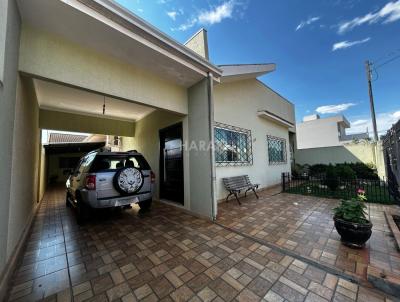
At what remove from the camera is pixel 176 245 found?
2668 mm

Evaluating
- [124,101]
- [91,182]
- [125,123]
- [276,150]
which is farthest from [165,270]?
[276,150]

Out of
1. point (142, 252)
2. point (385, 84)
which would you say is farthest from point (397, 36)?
point (142, 252)

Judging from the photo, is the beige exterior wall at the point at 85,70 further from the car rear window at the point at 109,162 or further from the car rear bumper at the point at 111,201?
the car rear bumper at the point at 111,201

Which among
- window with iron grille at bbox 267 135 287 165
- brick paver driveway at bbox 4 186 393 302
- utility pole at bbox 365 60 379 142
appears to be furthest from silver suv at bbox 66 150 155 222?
utility pole at bbox 365 60 379 142

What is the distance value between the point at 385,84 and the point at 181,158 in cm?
1570

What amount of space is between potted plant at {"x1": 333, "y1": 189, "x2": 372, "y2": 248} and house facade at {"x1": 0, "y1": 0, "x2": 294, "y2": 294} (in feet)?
7.64

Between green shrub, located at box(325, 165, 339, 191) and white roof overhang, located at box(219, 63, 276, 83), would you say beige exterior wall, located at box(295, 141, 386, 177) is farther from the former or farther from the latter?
white roof overhang, located at box(219, 63, 276, 83)

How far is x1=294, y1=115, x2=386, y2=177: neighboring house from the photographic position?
406 inches

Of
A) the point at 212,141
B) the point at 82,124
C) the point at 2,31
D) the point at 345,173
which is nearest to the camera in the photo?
the point at 2,31

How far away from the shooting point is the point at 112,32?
2.55m

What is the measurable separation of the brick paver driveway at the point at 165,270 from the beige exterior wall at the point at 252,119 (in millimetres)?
2829

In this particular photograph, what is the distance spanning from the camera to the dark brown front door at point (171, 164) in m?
4.96

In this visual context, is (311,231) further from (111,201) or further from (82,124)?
(82,124)

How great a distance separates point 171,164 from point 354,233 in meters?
4.54
